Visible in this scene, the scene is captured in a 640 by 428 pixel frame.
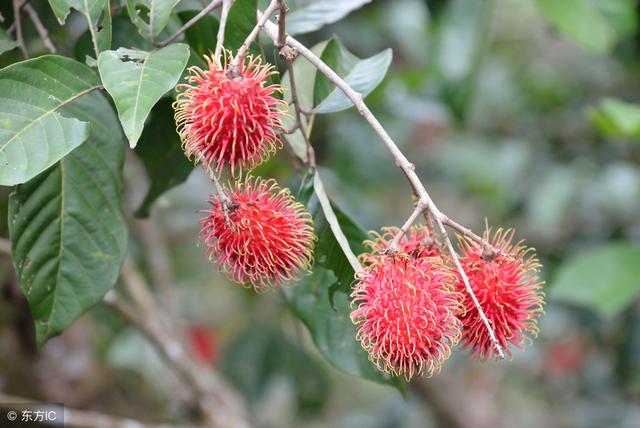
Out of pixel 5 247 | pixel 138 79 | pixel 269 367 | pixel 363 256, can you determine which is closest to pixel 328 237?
pixel 363 256

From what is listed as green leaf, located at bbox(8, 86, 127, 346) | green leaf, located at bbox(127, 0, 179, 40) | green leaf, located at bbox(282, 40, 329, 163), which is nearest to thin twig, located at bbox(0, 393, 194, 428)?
green leaf, located at bbox(8, 86, 127, 346)

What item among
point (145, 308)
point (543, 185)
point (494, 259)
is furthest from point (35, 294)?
point (543, 185)

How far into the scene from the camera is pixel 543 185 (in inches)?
123

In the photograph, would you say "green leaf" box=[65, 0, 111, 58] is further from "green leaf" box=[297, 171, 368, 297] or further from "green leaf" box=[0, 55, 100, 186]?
"green leaf" box=[297, 171, 368, 297]

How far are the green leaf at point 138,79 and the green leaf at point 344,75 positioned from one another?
0.29 meters

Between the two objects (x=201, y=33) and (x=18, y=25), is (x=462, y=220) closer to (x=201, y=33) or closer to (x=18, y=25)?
(x=201, y=33)

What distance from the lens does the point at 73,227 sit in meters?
1.29

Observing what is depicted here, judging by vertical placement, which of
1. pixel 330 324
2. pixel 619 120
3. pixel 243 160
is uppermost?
pixel 243 160

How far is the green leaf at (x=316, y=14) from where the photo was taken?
152cm

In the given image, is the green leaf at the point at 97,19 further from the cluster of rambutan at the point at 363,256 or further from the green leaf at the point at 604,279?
the green leaf at the point at 604,279

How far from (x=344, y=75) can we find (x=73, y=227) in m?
0.55

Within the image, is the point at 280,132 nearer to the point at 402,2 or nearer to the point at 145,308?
the point at 145,308

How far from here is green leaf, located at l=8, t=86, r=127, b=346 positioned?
1.25 m

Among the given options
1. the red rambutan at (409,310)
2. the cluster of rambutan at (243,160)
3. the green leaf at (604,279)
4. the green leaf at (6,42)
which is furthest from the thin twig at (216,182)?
the green leaf at (604,279)
